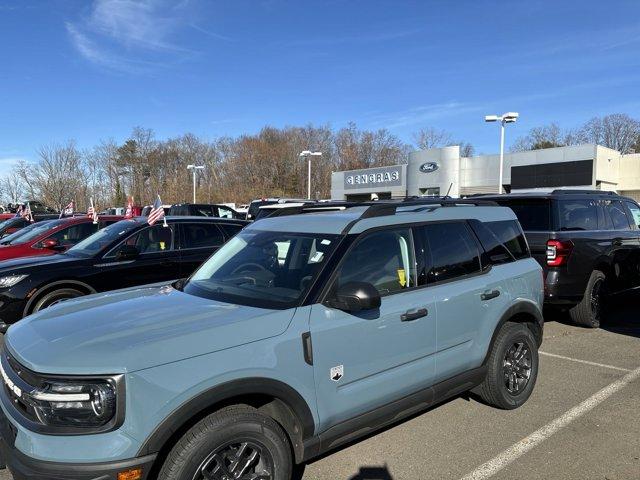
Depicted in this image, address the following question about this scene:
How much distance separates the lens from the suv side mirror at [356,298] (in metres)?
2.97

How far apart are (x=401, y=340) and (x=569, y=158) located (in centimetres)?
3219

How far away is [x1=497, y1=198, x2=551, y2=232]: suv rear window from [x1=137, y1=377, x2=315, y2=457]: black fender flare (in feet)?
17.0

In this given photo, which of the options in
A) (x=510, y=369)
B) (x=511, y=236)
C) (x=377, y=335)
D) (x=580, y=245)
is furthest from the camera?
(x=580, y=245)

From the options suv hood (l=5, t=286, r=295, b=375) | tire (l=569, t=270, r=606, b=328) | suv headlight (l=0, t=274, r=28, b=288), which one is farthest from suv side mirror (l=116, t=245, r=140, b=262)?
tire (l=569, t=270, r=606, b=328)

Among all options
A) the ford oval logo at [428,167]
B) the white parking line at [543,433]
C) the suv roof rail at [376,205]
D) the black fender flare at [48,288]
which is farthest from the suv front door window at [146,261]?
the ford oval logo at [428,167]

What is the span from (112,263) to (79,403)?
545cm

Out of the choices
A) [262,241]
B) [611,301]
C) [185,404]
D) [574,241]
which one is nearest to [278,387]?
[185,404]

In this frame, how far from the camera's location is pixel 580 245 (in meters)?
6.75

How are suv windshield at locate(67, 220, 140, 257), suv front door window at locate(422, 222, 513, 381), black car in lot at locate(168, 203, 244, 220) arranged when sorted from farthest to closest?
1. black car in lot at locate(168, 203, 244, 220)
2. suv windshield at locate(67, 220, 140, 257)
3. suv front door window at locate(422, 222, 513, 381)

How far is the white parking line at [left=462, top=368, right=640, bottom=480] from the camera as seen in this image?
11.5ft

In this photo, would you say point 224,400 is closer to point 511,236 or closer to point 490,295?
point 490,295

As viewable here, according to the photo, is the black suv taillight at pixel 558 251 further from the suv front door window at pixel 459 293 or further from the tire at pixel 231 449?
the tire at pixel 231 449

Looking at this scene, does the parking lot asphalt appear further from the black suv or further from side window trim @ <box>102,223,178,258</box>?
side window trim @ <box>102,223,178,258</box>

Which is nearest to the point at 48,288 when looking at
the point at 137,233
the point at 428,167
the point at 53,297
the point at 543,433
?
the point at 53,297
